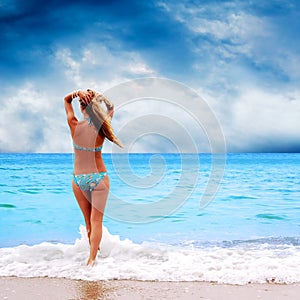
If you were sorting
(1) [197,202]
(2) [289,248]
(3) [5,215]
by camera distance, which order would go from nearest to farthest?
1. (2) [289,248]
2. (3) [5,215]
3. (1) [197,202]

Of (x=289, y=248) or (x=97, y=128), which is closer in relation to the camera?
(x=97, y=128)

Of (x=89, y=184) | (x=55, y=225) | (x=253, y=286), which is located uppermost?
(x=89, y=184)

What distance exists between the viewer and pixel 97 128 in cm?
426

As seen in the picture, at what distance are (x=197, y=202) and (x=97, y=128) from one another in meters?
7.67

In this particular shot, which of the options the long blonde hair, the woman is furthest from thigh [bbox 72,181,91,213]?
the long blonde hair

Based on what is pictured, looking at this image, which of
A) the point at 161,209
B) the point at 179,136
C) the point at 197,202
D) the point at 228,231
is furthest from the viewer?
the point at 197,202

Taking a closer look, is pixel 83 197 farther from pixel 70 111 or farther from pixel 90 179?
pixel 70 111

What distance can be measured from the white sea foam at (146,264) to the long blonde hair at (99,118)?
1.36 m

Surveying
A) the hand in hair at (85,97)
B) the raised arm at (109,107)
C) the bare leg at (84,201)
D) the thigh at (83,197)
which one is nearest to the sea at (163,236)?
the bare leg at (84,201)

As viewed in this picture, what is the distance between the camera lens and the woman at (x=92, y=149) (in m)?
4.24

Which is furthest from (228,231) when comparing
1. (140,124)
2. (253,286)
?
(253,286)

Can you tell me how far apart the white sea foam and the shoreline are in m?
0.13

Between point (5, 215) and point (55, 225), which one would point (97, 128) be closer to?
point (55, 225)

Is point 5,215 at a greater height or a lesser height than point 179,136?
lesser
